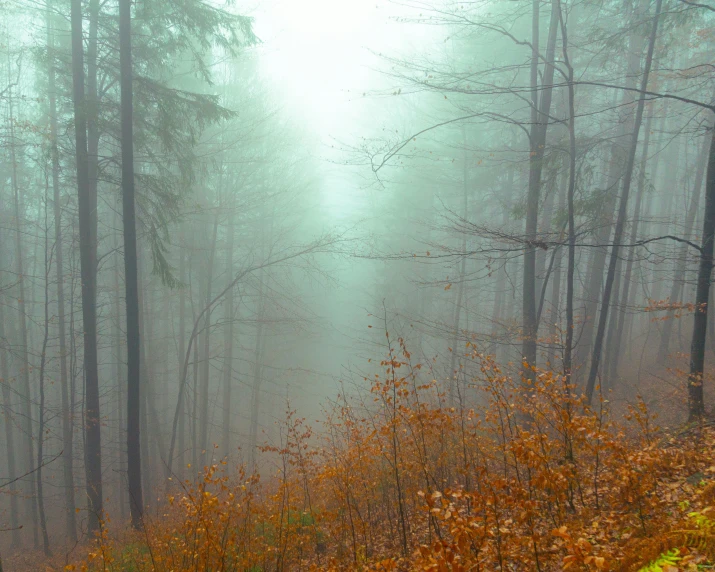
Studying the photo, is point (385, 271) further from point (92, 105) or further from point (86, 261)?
point (92, 105)

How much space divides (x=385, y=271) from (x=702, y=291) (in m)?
15.6

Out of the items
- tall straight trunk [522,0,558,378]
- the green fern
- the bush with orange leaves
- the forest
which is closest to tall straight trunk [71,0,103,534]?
the forest

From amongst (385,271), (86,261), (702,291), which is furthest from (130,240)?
(385,271)

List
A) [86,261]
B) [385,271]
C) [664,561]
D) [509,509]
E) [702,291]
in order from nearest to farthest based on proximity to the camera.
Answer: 1. [664,561]
2. [509,509]
3. [702,291]
4. [86,261]
5. [385,271]

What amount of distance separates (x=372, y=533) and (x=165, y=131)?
7.31m

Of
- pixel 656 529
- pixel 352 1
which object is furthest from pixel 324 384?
pixel 656 529

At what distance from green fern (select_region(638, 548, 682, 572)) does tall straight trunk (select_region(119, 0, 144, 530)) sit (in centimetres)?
744

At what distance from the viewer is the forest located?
3.77 m

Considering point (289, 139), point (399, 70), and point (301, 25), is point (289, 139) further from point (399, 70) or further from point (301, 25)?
point (399, 70)

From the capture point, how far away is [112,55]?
30.9 ft

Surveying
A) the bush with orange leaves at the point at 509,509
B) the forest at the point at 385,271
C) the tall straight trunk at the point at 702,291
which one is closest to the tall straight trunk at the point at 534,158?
the forest at the point at 385,271

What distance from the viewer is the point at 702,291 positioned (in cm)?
614

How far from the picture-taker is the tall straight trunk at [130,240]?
7.60 meters

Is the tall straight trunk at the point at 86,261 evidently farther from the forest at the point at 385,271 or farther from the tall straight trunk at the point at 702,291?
the tall straight trunk at the point at 702,291
